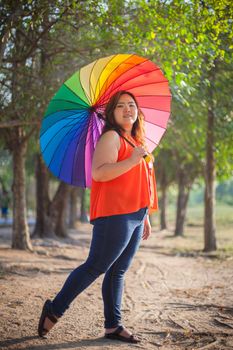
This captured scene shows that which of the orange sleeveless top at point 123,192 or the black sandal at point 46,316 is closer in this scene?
the orange sleeveless top at point 123,192

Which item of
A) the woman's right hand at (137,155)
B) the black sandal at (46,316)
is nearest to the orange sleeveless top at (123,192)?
the woman's right hand at (137,155)

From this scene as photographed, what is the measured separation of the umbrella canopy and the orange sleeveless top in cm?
60

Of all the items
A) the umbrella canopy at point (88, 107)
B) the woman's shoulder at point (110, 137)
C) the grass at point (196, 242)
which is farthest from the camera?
the grass at point (196, 242)

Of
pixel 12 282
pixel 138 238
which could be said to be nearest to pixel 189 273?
pixel 12 282

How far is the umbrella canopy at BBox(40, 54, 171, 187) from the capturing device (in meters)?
4.33

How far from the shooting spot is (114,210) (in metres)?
3.92

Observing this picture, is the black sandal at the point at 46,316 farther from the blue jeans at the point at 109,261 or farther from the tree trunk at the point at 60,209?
the tree trunk at the point at 60,209

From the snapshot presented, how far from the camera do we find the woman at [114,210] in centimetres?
391

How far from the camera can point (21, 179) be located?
1105 cm

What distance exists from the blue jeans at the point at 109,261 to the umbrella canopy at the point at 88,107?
792 mm

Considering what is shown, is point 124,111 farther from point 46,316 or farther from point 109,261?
point 46,316

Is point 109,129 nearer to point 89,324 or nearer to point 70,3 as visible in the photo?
point 89,324

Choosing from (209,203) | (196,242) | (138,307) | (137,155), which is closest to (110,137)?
(137,155)

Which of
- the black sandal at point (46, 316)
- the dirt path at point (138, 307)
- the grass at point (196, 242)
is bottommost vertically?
the grass at point (196, 242)
